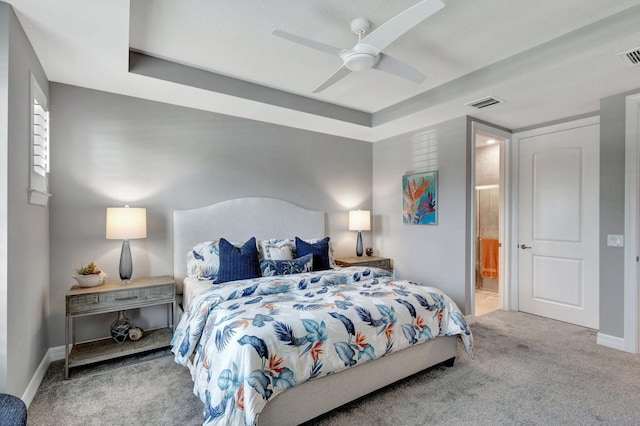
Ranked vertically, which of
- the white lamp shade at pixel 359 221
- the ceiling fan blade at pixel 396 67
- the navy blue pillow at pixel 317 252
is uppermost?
the ceiling fan blade at pixel 396 67

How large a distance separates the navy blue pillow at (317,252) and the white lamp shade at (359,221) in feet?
3.18

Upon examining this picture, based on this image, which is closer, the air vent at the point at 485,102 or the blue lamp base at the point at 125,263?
the blue lamp base at the point at 125,263

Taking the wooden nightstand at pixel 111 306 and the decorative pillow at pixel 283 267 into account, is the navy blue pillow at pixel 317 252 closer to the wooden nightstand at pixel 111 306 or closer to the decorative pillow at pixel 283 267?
the decorative pillow at pixel 283 267

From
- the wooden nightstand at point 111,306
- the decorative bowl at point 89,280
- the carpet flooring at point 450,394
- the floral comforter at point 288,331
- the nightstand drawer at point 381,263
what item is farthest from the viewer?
the nightstand drawer at point 381,263

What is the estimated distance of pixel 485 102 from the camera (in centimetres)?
330

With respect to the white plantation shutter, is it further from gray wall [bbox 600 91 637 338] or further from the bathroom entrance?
the bathroom entrance

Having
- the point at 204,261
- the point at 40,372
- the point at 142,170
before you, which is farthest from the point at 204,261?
the point at 40,372

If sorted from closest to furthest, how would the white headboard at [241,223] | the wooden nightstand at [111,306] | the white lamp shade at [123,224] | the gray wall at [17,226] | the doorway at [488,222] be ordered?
the gray wall at [17,226]
the wooden nightstand at [111,306]
the white lamp shade at [123,224]
the white headboard at [241,223]
the doorway at [488,222]

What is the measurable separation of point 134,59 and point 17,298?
205 centimetres

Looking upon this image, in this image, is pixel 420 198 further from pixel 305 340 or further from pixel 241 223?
pixel 305 340

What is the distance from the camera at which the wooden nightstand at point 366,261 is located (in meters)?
4.25

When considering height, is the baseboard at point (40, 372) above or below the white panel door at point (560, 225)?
below

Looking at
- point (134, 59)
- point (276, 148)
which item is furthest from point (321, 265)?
point (134, 59)

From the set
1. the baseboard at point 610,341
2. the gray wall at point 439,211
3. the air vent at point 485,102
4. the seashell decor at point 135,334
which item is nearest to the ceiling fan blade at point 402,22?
the air vent at point 485,102
